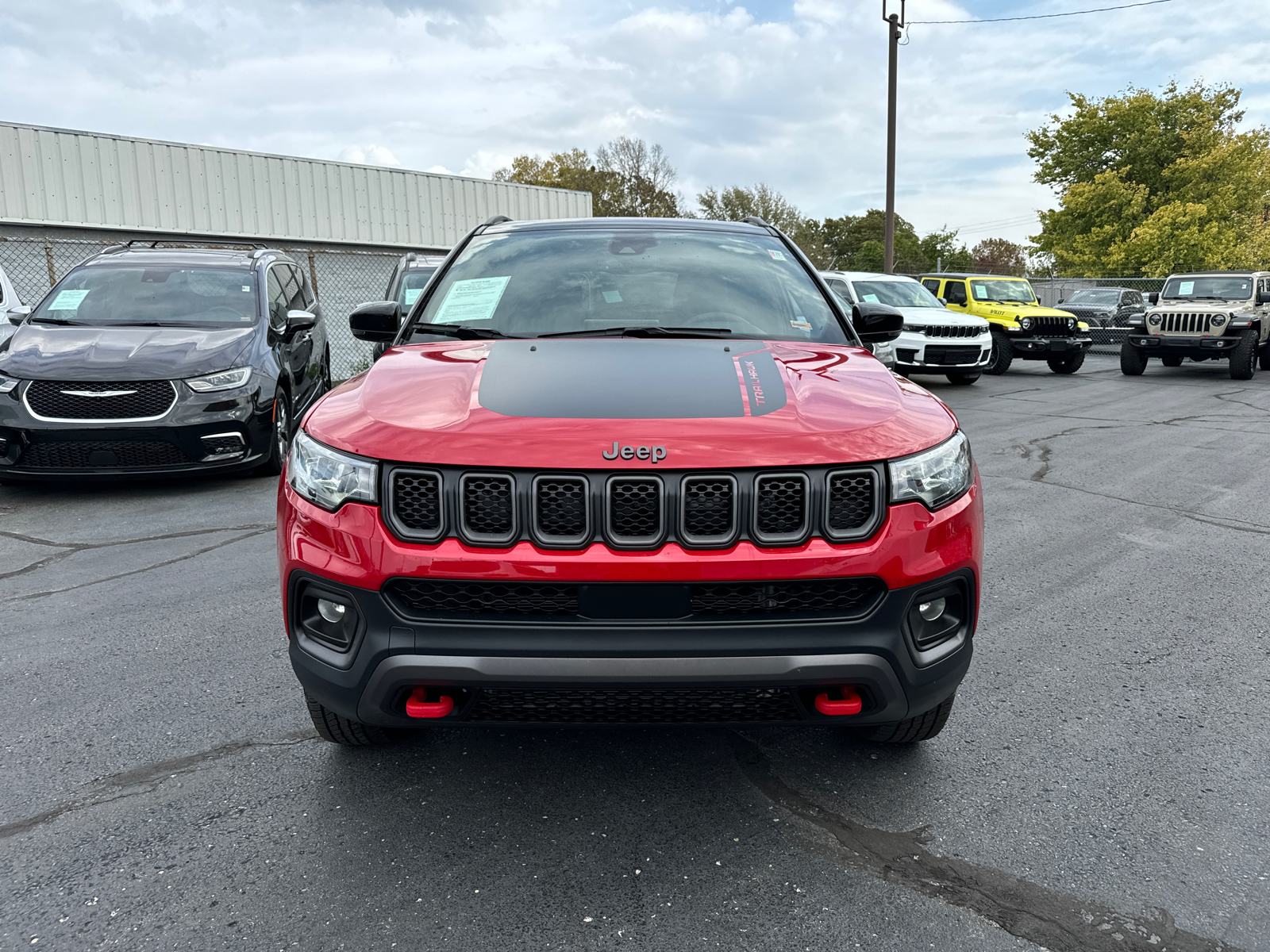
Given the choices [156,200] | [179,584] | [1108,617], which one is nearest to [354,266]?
[156,200]

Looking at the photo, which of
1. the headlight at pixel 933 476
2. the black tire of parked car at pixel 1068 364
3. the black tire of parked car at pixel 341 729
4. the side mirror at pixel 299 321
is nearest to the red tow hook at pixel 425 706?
the black tire of parked car at pixel 341 729

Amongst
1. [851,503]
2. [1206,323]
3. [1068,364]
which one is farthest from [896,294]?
[851,503]

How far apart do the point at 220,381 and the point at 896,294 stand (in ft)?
39.0

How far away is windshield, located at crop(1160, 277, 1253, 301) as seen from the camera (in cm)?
1644

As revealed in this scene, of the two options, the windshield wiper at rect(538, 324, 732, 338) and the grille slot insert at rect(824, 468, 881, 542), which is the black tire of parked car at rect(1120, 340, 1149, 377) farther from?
the grille slot insert at rect(824, 468, 881, 542)

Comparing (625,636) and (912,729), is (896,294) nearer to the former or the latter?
(912,729)

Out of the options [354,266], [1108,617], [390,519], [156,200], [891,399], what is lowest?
[1108,617]

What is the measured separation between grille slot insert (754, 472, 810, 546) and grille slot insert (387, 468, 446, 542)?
2.44 feet

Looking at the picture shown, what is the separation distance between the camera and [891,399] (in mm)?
2531

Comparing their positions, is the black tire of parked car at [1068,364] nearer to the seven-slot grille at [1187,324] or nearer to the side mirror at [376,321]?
the seven-slot grille at [1187,324]

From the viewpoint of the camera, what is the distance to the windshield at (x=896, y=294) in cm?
1540

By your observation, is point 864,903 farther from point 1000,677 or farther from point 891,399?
point 1000,677

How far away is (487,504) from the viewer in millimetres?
2162

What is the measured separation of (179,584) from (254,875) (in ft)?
9.14
